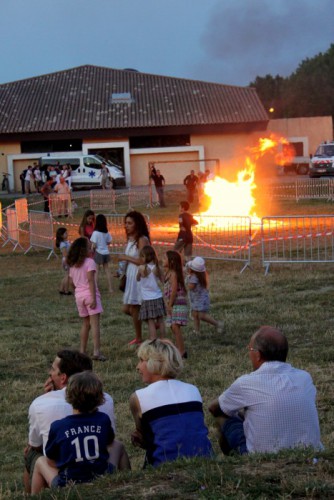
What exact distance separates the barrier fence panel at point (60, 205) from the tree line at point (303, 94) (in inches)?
2566

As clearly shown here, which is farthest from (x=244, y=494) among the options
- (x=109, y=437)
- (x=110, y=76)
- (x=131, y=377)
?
(x=110, y=76)

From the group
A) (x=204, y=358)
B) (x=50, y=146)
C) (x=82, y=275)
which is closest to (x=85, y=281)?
(x=82, y=275)

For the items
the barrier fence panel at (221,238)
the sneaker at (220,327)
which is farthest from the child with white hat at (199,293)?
the barrier fence panel at (221,238)

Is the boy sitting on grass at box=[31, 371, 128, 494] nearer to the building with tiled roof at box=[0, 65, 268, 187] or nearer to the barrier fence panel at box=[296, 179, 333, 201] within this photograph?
the barrier fence panel at box=[296, 179, 333, 201]

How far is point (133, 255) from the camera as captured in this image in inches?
445

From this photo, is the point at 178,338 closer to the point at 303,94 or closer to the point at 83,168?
the point at 83,168

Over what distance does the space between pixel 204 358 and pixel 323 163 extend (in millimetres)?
36565

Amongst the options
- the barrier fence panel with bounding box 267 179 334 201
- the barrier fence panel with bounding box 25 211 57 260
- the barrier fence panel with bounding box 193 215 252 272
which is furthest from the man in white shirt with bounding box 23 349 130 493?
the barrier fence panel with bounding box 267 179 334 201

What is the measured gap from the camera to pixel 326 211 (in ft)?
107

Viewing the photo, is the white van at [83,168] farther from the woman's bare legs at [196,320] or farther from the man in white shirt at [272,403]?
the man in white shirt at [272,403]

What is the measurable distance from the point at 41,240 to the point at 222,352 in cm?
1355

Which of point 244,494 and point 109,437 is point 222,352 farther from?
point 244,494

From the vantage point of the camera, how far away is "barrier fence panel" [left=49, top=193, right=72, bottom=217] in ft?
100.0

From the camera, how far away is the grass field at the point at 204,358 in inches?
178
